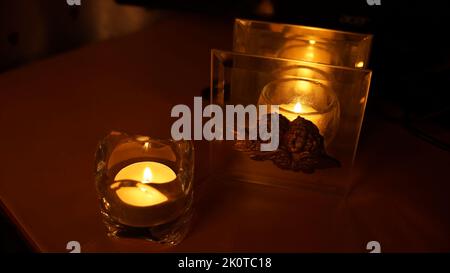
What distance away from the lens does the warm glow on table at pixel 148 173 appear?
0.48 metres

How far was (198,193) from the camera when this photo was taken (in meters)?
0.56

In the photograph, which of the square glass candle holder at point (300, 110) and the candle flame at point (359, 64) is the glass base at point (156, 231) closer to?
the square glass candle holder at point (300, 110)

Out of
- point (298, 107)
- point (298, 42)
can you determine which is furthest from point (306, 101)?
point (298, 42)

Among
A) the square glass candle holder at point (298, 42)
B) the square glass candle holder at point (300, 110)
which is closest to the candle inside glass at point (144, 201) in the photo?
the square glass candle holder at point (300, 110)

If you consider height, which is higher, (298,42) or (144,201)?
(298,42)

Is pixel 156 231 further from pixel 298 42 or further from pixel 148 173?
pixel 298 42

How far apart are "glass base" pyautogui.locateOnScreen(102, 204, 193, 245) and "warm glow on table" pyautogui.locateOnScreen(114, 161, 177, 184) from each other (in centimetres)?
4

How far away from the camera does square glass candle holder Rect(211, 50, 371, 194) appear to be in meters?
0.51

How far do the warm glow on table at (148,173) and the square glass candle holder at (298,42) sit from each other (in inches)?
8.9

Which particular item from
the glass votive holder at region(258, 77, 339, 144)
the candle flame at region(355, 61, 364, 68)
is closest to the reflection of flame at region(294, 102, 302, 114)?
the glass votive holder at region(258, 77, 339, 144)

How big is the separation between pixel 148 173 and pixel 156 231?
0.06 metres

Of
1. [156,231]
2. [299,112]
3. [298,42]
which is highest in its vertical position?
[298,42]
